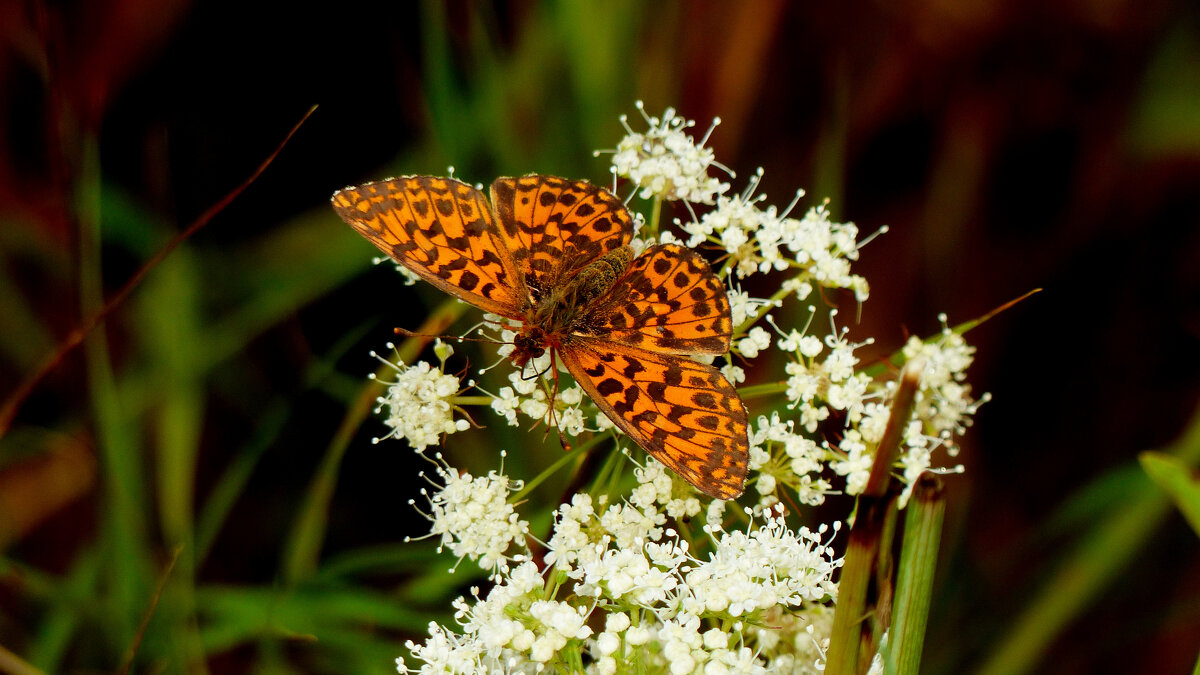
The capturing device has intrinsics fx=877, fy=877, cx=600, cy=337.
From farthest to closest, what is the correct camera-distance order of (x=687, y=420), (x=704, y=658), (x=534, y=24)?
1. (x=534, y=24)
2. (x=687, y=420)
3. (x=704, y=658)

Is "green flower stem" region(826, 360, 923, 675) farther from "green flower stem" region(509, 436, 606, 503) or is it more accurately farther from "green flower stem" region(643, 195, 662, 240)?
"green flower stem" region(643, 195, 662, 240)

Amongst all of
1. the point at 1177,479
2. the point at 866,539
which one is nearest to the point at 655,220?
the point at 866,539

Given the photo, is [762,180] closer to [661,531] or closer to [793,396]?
[793,396]

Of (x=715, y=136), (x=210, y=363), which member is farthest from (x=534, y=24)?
(x=210, y=363)

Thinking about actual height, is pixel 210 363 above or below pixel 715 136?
below

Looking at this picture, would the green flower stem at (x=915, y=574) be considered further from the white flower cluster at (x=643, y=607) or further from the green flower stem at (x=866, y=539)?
the white flower cluster at (x=643, y=607)

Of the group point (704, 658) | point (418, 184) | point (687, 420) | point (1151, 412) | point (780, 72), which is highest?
point (780, 72)

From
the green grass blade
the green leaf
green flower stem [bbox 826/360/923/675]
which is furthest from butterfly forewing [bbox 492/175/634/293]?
the green grass blade

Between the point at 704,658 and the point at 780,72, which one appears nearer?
the point at 704,658
